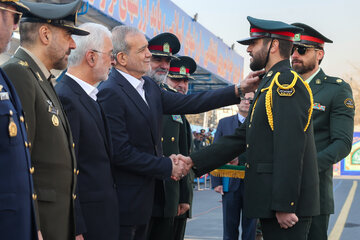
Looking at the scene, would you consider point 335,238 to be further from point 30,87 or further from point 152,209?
point 30,87

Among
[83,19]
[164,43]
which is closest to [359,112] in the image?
[83,19]

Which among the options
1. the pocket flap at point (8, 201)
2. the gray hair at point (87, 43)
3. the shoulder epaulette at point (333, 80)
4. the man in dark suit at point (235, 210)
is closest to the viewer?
the pocket flap at point (8, 201)

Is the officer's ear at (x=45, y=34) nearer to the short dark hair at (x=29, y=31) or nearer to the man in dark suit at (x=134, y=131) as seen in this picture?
the short dark hair at (x=29, y=31)

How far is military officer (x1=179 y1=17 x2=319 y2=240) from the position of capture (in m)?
3.14

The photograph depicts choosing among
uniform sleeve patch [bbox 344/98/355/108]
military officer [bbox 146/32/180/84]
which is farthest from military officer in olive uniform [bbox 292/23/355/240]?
military officer [bbox 146/32/180/84]

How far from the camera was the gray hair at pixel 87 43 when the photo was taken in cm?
326

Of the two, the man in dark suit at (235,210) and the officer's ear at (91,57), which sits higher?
the officer's ear at (91,57)

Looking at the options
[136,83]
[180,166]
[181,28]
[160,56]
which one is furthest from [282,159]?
[181,28]

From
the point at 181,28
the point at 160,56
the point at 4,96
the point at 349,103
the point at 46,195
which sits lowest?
the point at 46,195

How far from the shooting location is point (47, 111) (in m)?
2.50

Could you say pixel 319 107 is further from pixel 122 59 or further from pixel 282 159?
pixel 122 59

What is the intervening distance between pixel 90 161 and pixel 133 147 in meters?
0.59

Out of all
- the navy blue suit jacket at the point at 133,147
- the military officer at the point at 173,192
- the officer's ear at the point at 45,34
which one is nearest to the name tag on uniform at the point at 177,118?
the military officer at the point at 173,192

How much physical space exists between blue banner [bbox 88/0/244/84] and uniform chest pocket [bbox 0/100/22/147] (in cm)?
1004
